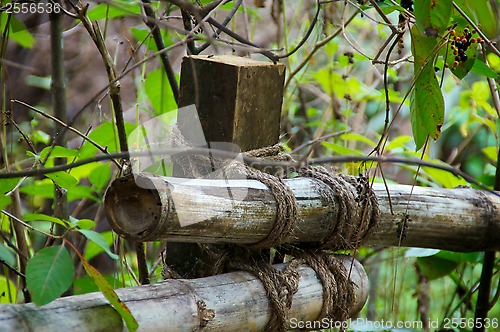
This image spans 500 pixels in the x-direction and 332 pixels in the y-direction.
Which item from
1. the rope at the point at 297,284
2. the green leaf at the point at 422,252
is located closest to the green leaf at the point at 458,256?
the green leaf at the point at 422,252

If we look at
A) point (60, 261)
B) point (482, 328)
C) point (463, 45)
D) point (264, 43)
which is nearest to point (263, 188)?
Answer: point (60, 261)

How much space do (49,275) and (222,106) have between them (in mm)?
430

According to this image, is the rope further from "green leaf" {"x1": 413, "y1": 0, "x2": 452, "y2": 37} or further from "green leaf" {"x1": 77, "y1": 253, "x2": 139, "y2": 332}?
"green leaf" {"x1": 413, "y1": 0, "x2": 452, "y2": 37}

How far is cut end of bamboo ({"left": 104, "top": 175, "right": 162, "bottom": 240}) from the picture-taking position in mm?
839

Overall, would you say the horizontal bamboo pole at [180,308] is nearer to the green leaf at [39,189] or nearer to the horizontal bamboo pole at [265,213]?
the horizontal bamboo pole at [265,213]

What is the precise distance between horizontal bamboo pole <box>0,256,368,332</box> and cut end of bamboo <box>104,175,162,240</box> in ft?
0.32

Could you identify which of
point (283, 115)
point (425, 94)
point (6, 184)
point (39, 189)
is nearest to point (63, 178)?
point (6, 184)

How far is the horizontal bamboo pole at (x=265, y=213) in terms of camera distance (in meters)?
0.85

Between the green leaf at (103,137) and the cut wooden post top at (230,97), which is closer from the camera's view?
the cut wooden post top at (230,97)

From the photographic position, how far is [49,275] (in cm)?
79

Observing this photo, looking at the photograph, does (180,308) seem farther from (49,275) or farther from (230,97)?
(230,97)

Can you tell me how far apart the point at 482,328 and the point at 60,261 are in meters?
1.18

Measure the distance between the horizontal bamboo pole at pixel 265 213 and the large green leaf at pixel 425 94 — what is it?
0.13 metres

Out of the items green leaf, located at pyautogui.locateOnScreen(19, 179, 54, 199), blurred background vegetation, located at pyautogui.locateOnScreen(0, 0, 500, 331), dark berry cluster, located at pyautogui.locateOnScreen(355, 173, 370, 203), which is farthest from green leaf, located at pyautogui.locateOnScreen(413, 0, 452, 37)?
green leaf, located at pyautogui.locateOnScreen(19, 179, 54, 199)
